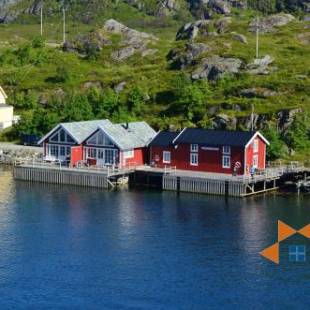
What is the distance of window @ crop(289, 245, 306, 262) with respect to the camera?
6519cm

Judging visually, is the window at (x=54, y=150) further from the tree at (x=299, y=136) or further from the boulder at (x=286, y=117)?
the boulder at (x=286, y=117)

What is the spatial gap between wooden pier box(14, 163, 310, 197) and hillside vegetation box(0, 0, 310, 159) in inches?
314

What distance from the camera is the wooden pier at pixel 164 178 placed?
88625 millimetres

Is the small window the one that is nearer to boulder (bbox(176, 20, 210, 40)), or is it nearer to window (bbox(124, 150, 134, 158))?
window (bbox(124, 150, 134, 158))

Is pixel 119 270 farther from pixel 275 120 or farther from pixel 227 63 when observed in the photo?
pixel 227 63

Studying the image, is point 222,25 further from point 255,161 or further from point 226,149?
point 226,149

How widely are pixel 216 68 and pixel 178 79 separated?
6184mm

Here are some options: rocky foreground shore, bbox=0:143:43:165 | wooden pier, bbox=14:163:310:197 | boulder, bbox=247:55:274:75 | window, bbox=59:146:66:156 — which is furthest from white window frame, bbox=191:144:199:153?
boulder, bbox=247:55:274:75

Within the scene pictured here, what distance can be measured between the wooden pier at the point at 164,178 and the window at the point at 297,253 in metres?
19.9

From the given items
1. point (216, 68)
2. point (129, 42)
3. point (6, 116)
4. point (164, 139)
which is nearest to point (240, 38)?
point (216, 68)

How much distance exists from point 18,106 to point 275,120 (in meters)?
39.3

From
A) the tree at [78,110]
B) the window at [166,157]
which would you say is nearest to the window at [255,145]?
the window at [166,157]

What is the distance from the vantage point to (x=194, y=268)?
207 ft

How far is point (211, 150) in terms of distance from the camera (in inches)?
3622
